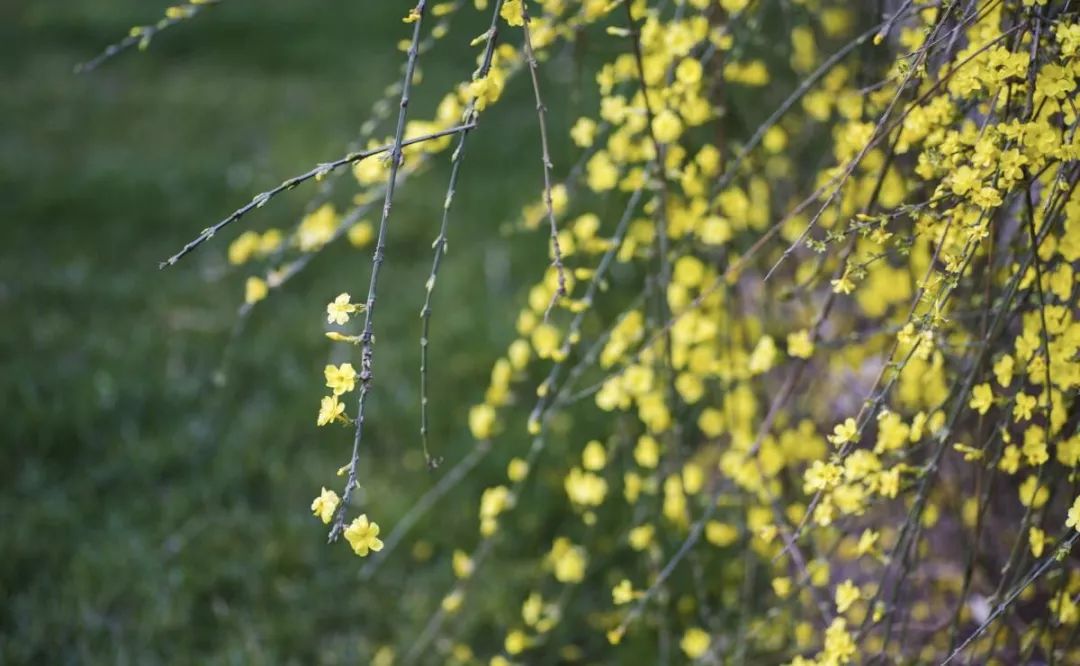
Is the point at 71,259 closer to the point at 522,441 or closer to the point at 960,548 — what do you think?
the point at 522,441

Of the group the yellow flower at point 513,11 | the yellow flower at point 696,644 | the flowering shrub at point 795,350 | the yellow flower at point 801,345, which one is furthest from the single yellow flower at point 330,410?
the yellow flower at point 696,644

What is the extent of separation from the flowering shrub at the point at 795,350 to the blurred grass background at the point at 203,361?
0.16m

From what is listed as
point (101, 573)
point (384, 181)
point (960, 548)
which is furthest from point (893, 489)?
point (101, 573)

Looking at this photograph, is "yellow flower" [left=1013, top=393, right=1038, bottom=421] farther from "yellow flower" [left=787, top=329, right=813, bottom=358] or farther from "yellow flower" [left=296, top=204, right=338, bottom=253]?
"yellow flower" [left=296, top=204, right=338, bottom=253]

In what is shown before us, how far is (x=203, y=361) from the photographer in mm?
2771

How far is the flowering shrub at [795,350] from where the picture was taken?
3.62 ft

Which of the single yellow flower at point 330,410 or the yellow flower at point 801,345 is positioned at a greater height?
the yellow flower at point 801,345

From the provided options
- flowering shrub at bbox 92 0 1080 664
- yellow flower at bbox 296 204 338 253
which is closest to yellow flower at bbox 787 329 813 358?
flowering shrub at bbox 92 0 1080 664

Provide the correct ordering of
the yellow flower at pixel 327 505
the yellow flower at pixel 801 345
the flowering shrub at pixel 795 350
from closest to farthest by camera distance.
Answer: the yellow flower at pixel 327 505
the flowering shrub at pixel 795 350
the yellow flower at pixel 801 345

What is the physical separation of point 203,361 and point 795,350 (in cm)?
185

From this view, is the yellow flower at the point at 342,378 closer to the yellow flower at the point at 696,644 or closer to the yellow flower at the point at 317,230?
the yellow flower at the point at 317,230

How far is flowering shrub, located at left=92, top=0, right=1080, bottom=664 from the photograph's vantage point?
110 centimetres

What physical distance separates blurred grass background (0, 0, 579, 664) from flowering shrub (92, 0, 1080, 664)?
0.16 metres

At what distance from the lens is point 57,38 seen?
4895 mm
